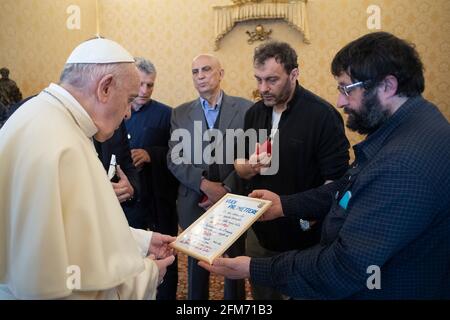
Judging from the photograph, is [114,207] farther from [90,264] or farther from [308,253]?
[308,253]

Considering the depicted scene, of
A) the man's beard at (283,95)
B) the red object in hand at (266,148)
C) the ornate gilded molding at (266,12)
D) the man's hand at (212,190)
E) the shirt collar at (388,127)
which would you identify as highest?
the ornate gilded molding at (266,12)

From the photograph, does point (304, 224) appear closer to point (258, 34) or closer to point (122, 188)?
point (122, 188)

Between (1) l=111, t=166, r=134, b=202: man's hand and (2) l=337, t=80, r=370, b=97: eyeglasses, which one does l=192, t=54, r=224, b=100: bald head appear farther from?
(2) l=337, t=80, r=370, b=97: eyeglasses

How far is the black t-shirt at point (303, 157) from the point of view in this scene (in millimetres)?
2602

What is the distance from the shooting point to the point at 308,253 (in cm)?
171

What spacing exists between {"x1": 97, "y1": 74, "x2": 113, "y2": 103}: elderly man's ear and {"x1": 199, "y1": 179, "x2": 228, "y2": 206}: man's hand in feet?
5.56

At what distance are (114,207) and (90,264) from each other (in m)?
0.23

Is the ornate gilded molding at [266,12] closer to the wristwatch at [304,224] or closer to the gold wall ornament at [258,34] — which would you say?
the gold wall ornament at [258,34]

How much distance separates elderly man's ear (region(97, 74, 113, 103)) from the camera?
1545 millimetres

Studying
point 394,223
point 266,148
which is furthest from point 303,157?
point 394,223

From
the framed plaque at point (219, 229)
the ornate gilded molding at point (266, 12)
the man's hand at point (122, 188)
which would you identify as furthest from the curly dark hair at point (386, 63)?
the ornate gilded molding at point (266, 12)

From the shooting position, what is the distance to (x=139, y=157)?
3355mm

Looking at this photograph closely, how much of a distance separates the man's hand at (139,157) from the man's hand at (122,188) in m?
0.64
